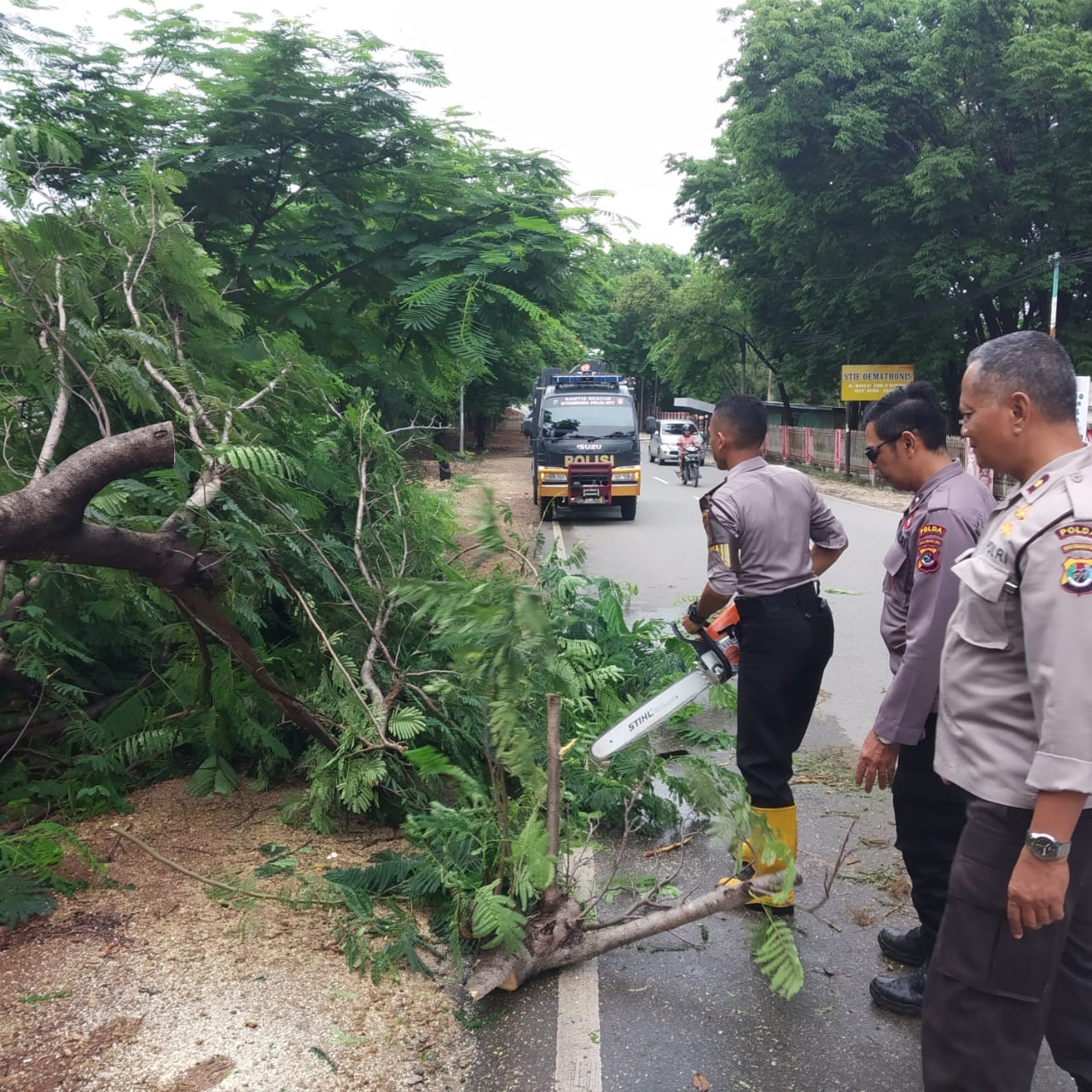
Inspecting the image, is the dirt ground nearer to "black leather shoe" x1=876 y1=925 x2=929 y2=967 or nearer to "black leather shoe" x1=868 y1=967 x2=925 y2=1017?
"black leather shoe" x1=868 y1=967 x2=925 y2=1017

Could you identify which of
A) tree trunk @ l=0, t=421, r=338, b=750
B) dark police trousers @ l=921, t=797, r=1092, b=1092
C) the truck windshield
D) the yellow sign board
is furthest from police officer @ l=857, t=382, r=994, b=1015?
the yellow sign board

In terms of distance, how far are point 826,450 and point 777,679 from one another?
31.8 m

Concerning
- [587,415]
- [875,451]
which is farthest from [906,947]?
[587,415]

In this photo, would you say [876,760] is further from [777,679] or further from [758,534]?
[758,534]

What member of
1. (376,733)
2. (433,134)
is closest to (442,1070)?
(376,733)

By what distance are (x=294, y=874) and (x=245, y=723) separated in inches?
35.0

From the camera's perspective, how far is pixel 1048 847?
6.23 feet

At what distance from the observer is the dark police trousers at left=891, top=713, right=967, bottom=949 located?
9.75ft

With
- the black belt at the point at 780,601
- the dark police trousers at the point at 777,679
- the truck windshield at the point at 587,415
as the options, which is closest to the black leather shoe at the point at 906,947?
the dark police trousers at the point at 777,679

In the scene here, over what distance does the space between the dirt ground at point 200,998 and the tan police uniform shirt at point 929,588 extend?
1.42m

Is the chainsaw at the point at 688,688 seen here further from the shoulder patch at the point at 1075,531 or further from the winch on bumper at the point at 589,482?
the winch on bumper at the point at 589,482

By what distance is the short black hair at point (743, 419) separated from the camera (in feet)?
12.2

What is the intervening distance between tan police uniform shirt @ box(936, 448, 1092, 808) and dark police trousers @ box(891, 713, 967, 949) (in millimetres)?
799

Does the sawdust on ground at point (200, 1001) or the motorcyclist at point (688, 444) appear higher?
the sawdust on ground at point (200, 1001)
